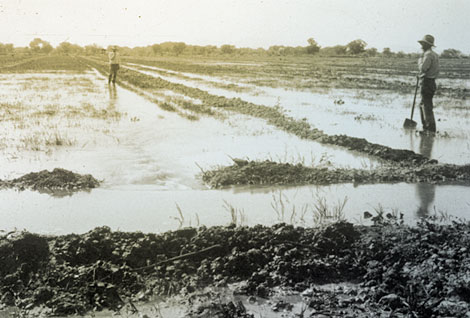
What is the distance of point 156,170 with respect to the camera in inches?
223

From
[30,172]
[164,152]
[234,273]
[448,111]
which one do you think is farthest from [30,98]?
[448,111]

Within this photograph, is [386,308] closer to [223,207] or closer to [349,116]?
[223,207]

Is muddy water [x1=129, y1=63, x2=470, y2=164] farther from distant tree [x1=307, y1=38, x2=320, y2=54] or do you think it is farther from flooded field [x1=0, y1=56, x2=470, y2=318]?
distant tree [x1=307, y1=38, x2=320, y2=54]

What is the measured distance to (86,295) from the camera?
10.6ft

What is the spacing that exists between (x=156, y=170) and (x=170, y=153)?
445 millimetres

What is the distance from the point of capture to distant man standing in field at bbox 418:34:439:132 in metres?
7.01

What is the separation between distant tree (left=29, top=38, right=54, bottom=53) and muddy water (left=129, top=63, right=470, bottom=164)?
164 inches

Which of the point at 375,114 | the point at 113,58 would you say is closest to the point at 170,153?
the point at 113,58

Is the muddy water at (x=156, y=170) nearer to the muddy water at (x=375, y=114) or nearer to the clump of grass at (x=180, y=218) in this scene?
the clump of grass at (x=180, y=218)

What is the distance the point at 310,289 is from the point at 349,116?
19.3ft

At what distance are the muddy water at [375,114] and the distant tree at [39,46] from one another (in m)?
4.15

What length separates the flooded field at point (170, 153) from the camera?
472 cm

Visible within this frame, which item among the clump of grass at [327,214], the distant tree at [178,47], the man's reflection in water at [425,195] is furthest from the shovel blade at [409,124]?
the distant tree at [178,47]

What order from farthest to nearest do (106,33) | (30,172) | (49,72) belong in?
(49,72), (106,33), (30,172)
